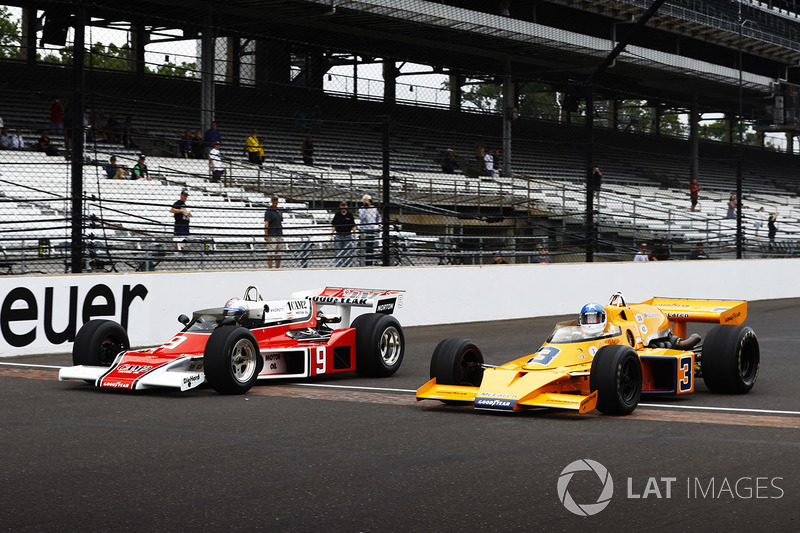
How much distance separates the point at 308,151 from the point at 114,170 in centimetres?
567

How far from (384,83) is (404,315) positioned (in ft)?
44.8

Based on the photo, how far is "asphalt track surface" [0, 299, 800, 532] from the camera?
17.3 feet

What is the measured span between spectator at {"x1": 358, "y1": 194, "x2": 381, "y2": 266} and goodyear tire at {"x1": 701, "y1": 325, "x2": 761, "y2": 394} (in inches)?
301

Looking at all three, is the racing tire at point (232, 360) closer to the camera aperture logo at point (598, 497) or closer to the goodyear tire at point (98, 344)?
the goodyear tire at point (98, 344)

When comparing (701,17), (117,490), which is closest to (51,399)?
(117,490)

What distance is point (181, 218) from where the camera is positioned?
16.4 m

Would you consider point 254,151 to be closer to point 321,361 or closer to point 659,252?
point 659,252

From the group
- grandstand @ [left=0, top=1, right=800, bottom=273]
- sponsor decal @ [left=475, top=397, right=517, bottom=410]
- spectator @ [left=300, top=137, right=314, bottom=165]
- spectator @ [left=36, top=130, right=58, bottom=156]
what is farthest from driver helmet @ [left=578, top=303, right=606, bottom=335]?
spectator @ [left=300, top=137, right=314, bottom=165]

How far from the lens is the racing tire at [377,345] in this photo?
1104cm

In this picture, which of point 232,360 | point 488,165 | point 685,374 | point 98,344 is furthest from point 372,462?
point 488,165

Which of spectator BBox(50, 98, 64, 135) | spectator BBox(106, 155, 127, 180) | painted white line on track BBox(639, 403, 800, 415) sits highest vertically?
spectator BBox(50, 98, 64, 135)

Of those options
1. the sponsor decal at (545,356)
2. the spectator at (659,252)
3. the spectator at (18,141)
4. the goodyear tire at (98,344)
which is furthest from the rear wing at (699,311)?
the spectator at (18,141)

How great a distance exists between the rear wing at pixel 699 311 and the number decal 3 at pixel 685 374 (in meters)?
1.34

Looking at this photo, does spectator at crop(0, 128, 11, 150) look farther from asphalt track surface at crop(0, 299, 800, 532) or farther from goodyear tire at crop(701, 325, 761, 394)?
goodyear tire at crop(701, 325, 761, 394)
